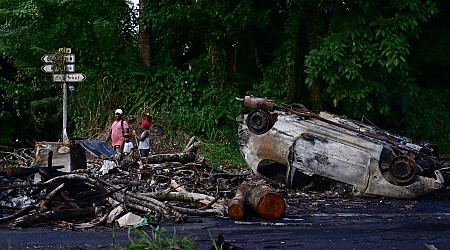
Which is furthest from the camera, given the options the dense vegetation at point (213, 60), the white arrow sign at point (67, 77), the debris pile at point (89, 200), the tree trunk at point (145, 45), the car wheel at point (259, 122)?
the tree trunk at point (145, 45)

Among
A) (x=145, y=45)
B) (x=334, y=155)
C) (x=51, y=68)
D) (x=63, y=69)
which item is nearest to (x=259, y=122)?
(x=334, y=155)

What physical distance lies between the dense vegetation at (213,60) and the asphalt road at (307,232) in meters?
8.17

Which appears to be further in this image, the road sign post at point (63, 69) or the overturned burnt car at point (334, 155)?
the road sign post at point (63, 69)

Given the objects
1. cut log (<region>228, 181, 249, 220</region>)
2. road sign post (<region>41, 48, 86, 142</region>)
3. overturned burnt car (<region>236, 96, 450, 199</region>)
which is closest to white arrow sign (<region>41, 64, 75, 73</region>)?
road sign post (<region>41, 48, 86, 142</region>)

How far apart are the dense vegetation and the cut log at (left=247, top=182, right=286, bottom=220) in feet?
30.1

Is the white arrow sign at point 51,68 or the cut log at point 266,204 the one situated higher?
the white arrow sign at point 51,68

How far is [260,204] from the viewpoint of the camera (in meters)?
10.3

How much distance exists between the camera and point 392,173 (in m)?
12.8

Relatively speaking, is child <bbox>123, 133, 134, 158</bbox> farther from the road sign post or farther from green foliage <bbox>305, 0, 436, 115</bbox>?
green foliage <bbox>305, 0, 436, 115</bbox>

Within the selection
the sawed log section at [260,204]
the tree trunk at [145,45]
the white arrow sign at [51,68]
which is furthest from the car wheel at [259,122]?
the tree trunk at [145,45]

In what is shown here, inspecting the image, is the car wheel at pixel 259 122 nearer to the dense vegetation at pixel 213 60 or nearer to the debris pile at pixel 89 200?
the debris pile at pixel 89 200

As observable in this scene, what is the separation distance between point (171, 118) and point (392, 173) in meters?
9.56

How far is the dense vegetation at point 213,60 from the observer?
68.7 feet

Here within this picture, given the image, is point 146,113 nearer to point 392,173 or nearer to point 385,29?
point 385,29
